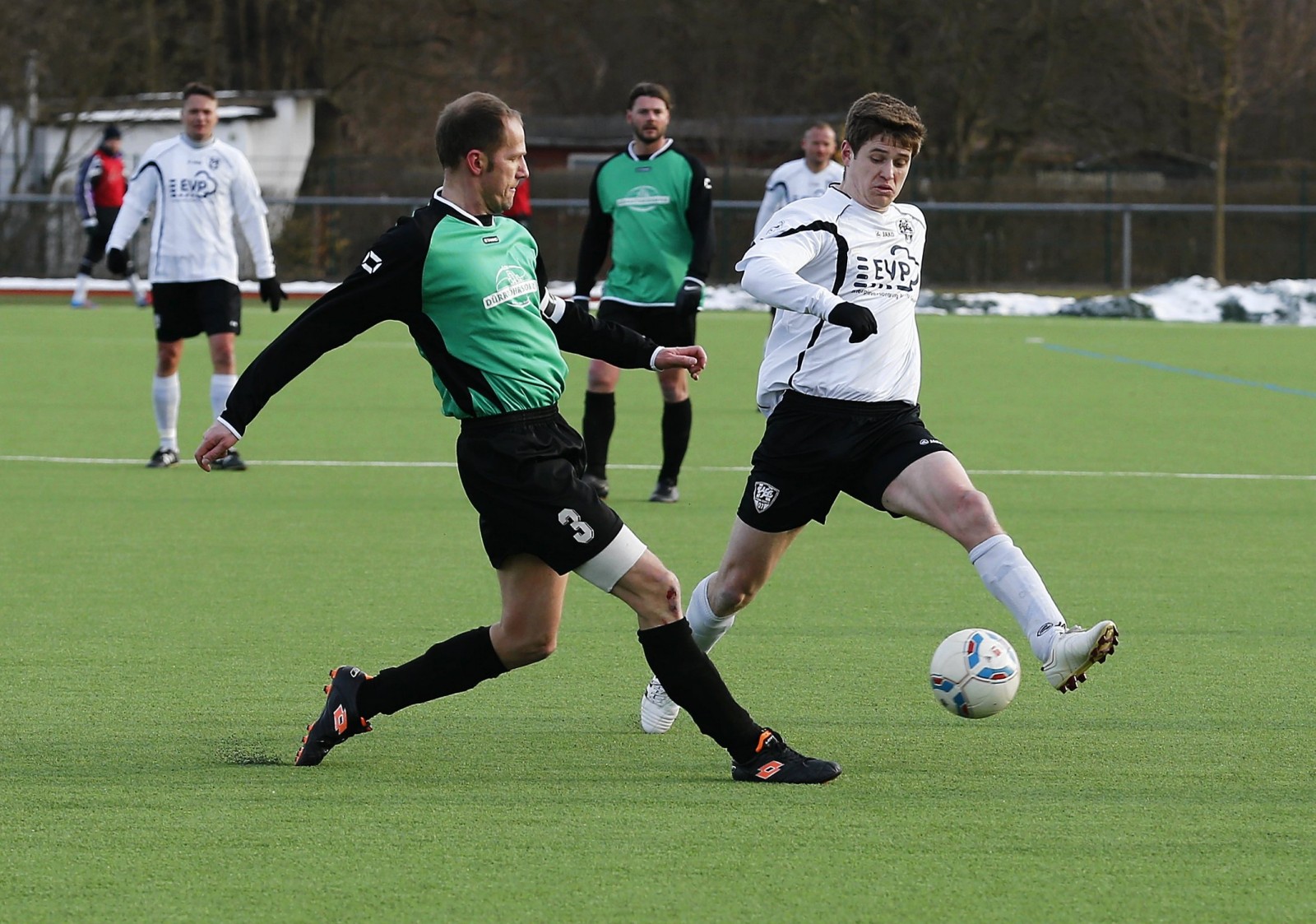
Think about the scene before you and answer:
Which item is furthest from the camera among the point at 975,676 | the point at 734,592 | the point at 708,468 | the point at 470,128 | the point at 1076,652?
the point at 708,468

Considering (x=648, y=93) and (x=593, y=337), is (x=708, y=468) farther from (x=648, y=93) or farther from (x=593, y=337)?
(x=593, y=337)

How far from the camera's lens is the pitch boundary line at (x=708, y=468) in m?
10.8

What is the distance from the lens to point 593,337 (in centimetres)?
471

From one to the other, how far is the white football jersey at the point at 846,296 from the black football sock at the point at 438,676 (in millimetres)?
1190

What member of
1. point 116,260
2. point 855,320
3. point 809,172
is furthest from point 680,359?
point 809,172

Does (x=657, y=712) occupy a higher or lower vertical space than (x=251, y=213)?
lower

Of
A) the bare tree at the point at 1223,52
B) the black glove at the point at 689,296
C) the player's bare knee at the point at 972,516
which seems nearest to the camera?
the player's bare knee at the point at 972,516

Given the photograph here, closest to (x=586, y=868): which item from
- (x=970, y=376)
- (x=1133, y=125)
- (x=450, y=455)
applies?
(x=450, y=455)

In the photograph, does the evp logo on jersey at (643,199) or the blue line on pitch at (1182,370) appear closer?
the evp logo on jersey at (643,199)

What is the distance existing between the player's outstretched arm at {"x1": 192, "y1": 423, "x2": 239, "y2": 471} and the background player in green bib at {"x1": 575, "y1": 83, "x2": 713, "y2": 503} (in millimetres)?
5494

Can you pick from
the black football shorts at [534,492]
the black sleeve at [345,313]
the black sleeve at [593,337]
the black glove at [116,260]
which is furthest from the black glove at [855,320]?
the black glove at [116,260]

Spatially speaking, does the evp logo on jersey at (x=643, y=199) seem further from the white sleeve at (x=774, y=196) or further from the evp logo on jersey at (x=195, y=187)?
the white sleeve at (x=774, y=196)

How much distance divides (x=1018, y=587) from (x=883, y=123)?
135cm

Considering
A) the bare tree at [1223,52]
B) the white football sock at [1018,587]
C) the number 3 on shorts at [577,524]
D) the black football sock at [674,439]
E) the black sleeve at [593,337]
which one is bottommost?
the black football sock at [674,439]
